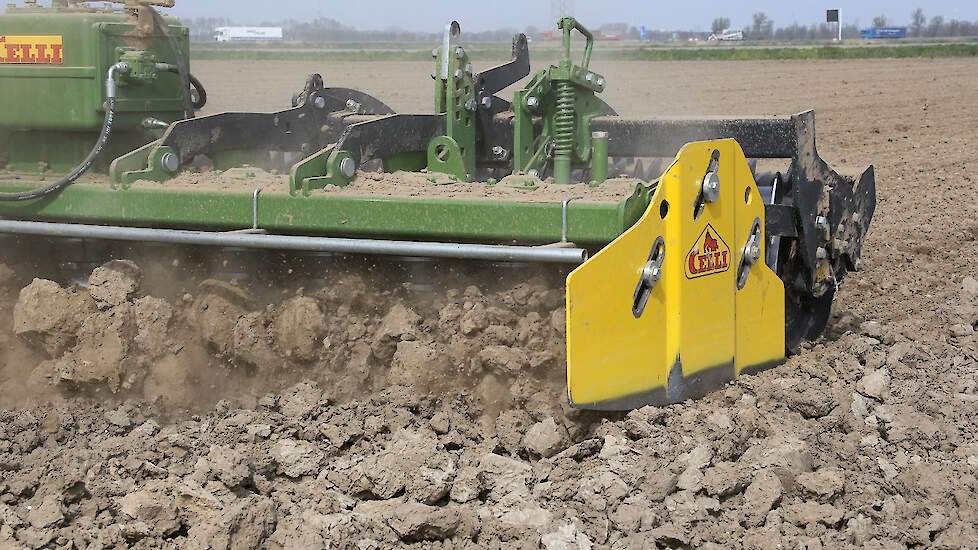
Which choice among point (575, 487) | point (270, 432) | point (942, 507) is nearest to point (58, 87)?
point (270, 432)

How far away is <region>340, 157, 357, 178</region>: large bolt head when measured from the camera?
17.4ft

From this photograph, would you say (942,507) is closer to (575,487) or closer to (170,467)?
(575,487)

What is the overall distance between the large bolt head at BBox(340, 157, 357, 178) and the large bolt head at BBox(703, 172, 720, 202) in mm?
1364

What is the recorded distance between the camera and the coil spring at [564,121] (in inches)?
255

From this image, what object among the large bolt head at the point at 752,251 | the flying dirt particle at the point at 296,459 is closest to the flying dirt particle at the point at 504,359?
the flying dirt particle at the point at 296,459

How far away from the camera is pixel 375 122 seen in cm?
572

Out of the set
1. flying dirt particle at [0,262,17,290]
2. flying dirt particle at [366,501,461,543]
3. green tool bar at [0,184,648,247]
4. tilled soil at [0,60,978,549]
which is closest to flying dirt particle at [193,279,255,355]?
tilled soil at [0,60,978,549]

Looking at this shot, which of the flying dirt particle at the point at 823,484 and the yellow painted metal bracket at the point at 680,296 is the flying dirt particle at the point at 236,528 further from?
the flying dirt particle at the point at 823,484

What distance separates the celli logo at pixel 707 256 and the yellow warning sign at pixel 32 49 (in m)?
2.82

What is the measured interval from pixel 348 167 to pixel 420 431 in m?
1.17

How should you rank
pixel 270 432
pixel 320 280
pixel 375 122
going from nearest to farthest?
pixel 270 432, pixel 320 280, pixel 375 122

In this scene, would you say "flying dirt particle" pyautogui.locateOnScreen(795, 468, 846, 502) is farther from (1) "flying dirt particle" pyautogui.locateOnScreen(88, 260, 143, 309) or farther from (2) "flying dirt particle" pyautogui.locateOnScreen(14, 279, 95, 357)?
(2) "flying dirt particle" pyautogui.locateOnScreen(14, 279, 95, 357)

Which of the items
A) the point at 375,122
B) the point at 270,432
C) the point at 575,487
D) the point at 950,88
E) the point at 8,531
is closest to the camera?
the point at 8,531

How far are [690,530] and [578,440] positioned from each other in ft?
2.98
